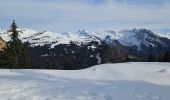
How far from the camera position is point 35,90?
16.6 meters

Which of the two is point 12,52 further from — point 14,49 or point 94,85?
point 94,85

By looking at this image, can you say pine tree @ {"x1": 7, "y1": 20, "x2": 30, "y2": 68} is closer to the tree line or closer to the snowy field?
the tree line

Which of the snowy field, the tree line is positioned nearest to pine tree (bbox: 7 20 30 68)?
the tree line

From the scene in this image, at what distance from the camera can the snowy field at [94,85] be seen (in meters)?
15.3

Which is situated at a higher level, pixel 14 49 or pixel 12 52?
pixel 14 49

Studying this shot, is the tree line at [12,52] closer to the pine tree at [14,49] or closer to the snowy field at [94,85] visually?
the pine tree at [14,49]

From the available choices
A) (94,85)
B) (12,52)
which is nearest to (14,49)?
(12,52)

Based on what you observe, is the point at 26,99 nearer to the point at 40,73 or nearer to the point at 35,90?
the point at 35,90

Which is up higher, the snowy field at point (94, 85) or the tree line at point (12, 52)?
the tree line at point (12, 52)

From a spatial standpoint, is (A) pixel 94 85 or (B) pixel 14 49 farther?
(B) pixel 14 49

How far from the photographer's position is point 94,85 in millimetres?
17953

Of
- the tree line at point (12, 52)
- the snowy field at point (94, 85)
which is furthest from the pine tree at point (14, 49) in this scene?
the snowy field at point (94, 85)

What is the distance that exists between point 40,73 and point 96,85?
261 inches

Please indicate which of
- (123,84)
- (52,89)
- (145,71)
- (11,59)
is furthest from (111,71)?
(11,59)
